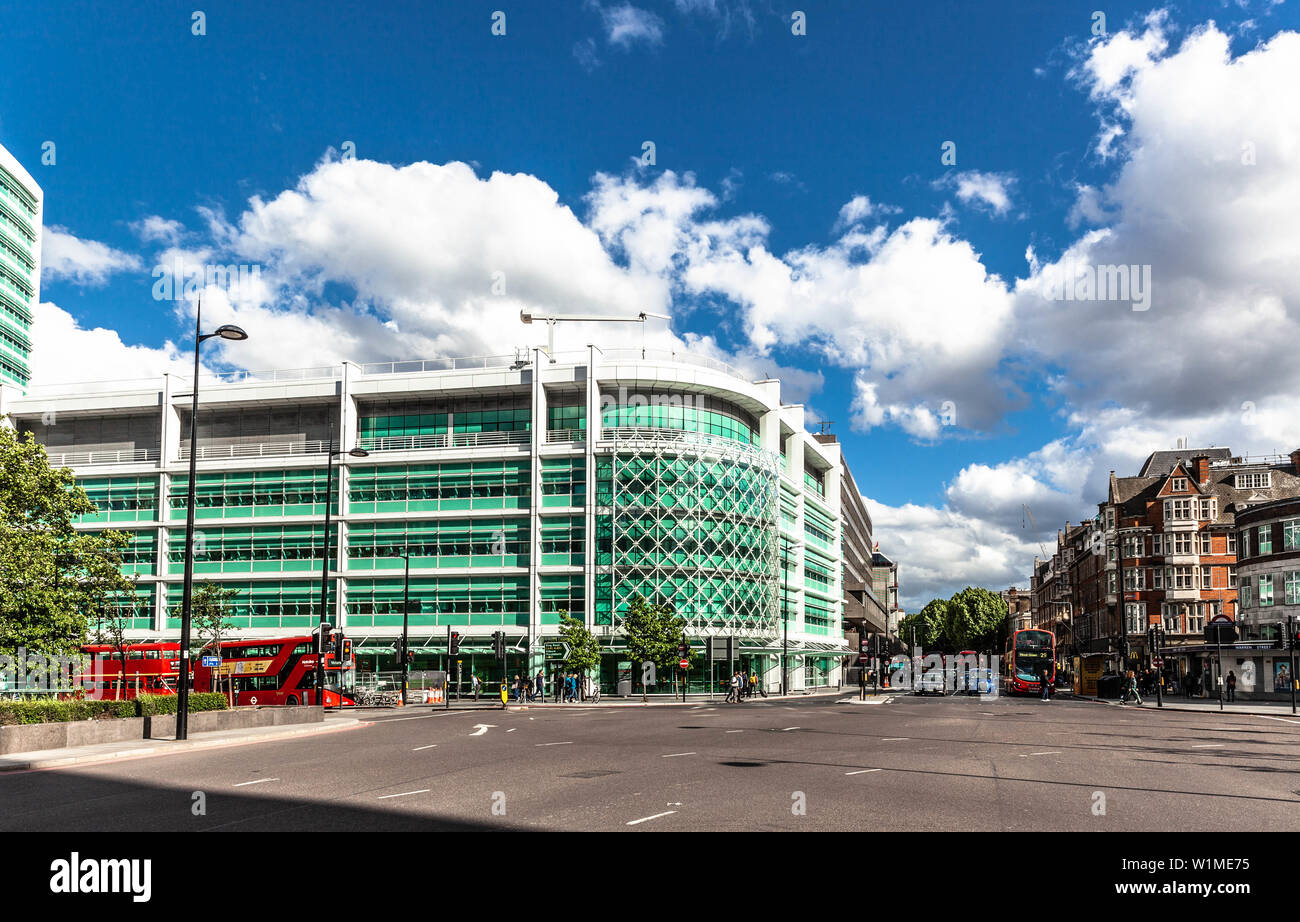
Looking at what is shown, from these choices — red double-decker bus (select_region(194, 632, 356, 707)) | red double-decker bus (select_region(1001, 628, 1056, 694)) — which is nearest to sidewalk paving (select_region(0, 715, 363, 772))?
red double-decker bus (select_region(194, 632, 356, 707))

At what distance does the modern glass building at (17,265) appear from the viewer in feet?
280

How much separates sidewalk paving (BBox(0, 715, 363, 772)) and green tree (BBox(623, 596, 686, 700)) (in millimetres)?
31268

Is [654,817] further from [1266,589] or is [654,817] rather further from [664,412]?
[1266,589]

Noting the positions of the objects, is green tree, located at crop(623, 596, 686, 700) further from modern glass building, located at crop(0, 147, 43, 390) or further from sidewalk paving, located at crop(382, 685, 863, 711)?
modern glass building, located at crop(0, 147, 43, 390)

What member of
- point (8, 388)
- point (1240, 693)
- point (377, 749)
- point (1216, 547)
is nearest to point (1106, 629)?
point (1216, 547)

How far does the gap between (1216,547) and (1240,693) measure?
23392mm

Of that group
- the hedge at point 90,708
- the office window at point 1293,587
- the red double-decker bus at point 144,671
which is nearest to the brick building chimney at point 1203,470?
the office window at point 1293,587

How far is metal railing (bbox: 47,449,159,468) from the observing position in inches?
2921

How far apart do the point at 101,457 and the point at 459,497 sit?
27.8 metres

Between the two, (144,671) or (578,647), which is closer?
(144,671)

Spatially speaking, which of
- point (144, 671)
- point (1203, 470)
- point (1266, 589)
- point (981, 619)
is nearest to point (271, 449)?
point (144, 671)

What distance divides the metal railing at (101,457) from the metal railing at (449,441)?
1654cm

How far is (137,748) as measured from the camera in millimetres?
21422
